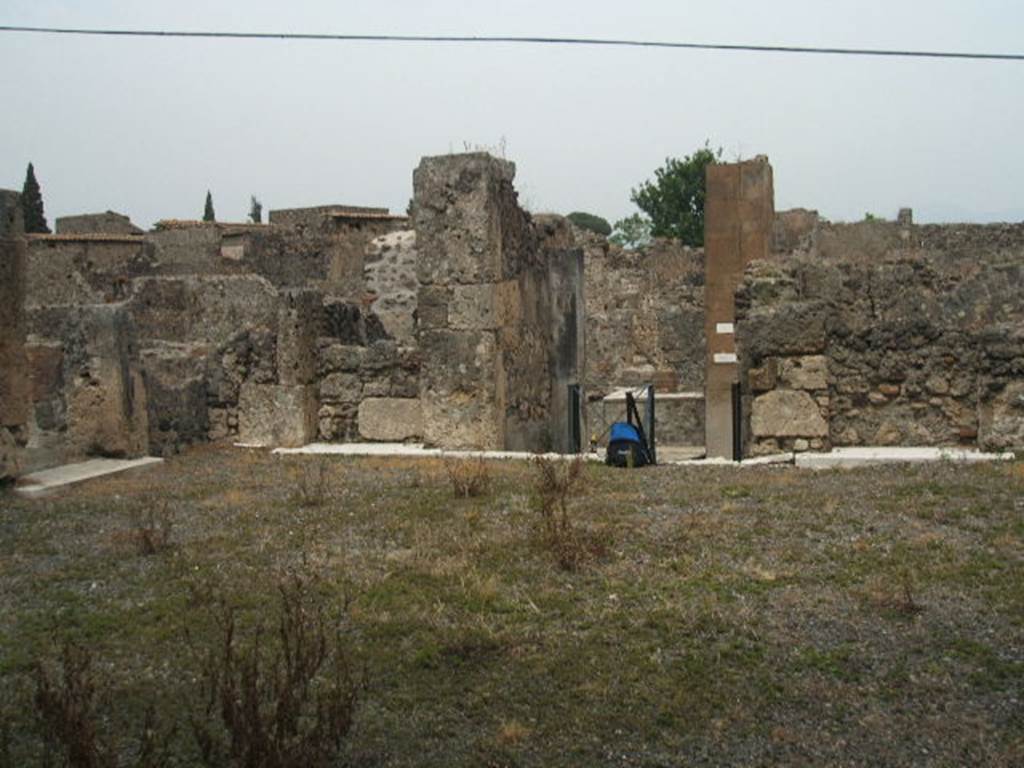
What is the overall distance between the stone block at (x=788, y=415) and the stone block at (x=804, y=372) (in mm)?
85

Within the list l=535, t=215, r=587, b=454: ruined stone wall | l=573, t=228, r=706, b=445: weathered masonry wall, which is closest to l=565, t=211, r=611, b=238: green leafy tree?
l=573, t=228, r=706, b=445: weathered masonry wall

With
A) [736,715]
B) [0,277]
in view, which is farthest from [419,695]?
[0,277]

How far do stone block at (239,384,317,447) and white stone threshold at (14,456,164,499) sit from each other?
1.42 meters

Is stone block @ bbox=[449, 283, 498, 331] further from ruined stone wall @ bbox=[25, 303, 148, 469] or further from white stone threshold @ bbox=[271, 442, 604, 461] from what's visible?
ruined stone wall @ bbox=[25, 303, 148, 469]

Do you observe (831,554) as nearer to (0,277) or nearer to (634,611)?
(634,611)

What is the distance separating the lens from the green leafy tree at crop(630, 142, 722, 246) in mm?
49469

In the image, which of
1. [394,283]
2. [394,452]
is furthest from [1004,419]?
[394,283]

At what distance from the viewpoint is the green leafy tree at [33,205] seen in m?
43.6

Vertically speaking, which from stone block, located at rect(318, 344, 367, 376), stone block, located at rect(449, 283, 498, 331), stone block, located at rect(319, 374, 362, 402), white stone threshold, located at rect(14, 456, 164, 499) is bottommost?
white stone threshold, located at rect(14, 456, 164, 499)

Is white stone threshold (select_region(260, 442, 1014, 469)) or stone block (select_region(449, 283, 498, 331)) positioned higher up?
stone block (select_region(449, 283, 498, 331))

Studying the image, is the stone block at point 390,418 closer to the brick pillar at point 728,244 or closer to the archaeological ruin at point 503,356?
the archaeological ruin at point 503,356

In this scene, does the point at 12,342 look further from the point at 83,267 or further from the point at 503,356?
the point at 83,267

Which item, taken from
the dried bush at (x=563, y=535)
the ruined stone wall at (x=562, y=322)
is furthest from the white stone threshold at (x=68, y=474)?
the ruined stone wall at (x=562, y=322)

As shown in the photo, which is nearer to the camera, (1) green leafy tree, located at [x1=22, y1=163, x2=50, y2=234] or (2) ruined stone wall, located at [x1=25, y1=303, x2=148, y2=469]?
(2) ruined stone wall, located at [x1=25, y1=303, x2=148, y2=469]
